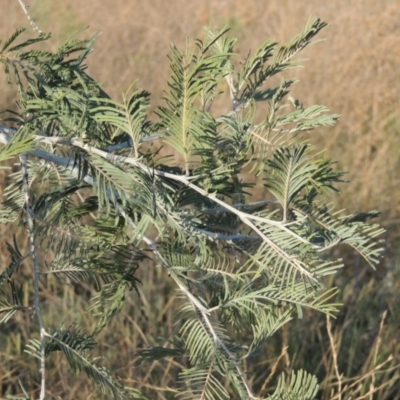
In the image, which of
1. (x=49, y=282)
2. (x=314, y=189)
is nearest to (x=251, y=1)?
(x=49, y=282)

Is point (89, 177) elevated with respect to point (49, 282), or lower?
elevated

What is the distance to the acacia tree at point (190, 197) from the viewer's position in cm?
54

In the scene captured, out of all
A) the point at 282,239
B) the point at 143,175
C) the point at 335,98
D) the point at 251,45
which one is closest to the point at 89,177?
the point at 143,175

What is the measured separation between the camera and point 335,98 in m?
2.79

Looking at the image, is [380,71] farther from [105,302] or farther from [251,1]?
[105,302]

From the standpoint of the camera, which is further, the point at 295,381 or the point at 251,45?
the point at 251,45

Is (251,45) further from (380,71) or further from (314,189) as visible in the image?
(314,189)

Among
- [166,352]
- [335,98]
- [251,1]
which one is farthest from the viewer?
[251,1]

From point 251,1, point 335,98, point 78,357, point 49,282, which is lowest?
point 49,282

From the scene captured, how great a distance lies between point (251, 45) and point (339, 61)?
2.18 ft

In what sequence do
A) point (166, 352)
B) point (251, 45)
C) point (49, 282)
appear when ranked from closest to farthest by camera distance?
point (166, 352)
point (49, 282)
point (251, 45)

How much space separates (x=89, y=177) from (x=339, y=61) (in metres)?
2.48

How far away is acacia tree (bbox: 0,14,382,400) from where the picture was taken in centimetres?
54

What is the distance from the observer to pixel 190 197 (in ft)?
1.93
